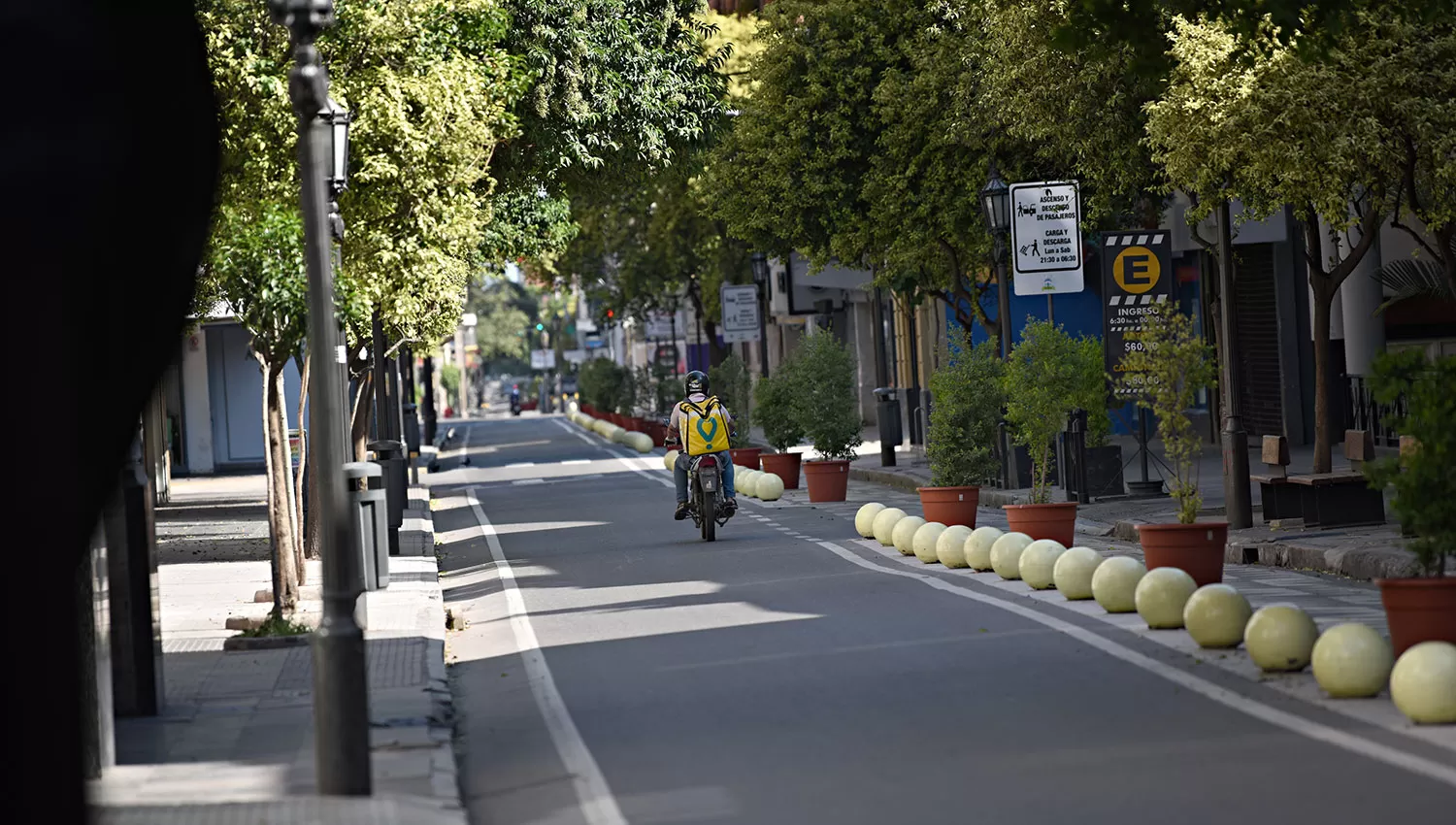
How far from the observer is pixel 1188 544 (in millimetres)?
13031

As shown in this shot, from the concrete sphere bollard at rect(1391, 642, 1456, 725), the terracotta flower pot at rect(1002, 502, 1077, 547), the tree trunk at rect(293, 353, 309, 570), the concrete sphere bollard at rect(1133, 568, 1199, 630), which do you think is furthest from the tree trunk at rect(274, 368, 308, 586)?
the concrete sphere bollard at rect(1391, 642, 1456, 725)

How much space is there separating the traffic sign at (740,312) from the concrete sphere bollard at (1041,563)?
3203cm

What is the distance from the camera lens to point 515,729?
10266 millimetres

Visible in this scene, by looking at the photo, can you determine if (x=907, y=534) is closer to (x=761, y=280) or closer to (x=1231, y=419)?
(x=1231, y=419)

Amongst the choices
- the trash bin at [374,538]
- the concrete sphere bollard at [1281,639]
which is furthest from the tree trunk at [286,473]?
the concrete sphere bollard at [1281,639]

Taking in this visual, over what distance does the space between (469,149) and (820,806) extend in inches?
525

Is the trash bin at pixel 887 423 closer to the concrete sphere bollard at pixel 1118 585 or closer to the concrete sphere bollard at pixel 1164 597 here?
the concrete sphere bollard at pixel 1118 585

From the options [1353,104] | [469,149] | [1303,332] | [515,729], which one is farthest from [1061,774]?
[1303,332]

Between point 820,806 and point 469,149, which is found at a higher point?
point 469,149

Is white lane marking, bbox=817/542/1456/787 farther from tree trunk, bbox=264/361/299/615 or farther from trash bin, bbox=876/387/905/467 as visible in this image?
trash bin, bbox=876/387/905/467

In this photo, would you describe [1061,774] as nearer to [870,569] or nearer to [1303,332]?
[870,569]

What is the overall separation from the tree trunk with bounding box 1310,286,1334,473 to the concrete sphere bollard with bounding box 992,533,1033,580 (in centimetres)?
555

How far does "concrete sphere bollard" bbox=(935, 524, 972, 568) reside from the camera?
657 inches

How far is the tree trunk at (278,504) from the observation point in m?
15.2
